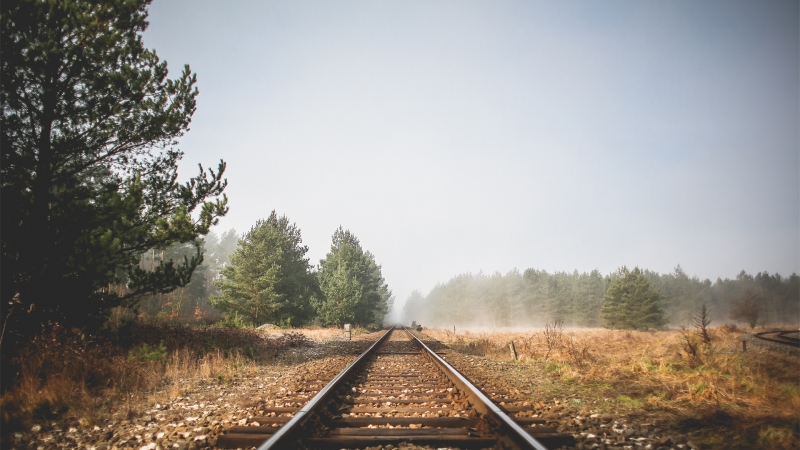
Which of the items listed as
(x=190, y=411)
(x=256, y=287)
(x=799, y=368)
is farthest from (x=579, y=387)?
(x=256, y=287)

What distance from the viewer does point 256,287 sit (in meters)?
27.2

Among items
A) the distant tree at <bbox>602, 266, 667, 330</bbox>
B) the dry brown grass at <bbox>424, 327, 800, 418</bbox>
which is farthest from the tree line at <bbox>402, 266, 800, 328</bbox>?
the dry brown grass at <bbox>424, 327, 800, 418</bbox>

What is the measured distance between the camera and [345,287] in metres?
31.0

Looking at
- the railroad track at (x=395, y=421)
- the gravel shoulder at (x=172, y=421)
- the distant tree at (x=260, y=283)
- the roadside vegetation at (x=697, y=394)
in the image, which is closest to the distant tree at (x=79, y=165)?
the gravel shoulder at (x=172, y=421)

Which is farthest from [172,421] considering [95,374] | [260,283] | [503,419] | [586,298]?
[586,298]

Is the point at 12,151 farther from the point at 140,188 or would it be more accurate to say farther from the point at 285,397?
the point at 285,397

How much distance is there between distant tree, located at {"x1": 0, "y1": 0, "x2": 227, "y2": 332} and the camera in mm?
6539

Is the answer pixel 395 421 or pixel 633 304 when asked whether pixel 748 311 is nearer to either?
pixel 633 304

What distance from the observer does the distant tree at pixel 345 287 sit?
102ft

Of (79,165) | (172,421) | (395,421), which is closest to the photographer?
(395,421)

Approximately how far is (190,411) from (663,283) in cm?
10909

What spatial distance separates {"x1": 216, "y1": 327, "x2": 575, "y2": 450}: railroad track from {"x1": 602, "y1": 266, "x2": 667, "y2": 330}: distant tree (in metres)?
51.3

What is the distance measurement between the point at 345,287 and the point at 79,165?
24246 mm

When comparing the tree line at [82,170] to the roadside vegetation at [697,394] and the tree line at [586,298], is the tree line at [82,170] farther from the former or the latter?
the tree line at [586,298]
